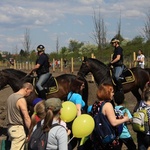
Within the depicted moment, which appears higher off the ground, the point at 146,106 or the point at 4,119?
the point at 146,106

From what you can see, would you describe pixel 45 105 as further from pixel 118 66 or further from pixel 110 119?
pixel 118 66

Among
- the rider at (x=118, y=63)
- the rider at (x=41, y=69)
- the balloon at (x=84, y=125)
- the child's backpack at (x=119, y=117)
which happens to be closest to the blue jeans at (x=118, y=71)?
the rider at (x=118, y=63)

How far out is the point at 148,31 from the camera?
3294 centimetres

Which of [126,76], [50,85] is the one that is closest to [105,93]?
[50,85]

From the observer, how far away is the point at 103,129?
5609 mm

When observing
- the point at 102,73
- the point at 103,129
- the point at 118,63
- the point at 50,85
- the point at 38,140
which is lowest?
the point at 50,85

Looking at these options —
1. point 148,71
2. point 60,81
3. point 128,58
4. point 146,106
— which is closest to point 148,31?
point 128,58

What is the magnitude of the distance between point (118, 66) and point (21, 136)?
7901 mm

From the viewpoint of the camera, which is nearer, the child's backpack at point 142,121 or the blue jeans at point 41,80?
the child's backpack at point 142,121

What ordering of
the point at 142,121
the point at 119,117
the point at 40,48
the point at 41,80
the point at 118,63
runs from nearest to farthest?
1. the point at 119,117
2. the point at 142,121
3. the point at 40,48
4. the point at 41,80
5. the point at 118,63

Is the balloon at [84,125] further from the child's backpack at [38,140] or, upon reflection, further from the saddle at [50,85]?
the saddle at [50,85]

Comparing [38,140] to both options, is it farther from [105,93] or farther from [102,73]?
[102,73]

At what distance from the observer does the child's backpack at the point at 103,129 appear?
5.57 meters

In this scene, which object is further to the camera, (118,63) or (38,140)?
(118,63)
